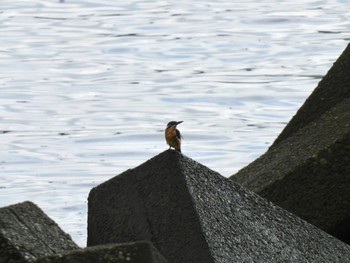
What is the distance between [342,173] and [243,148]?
5.61 metres

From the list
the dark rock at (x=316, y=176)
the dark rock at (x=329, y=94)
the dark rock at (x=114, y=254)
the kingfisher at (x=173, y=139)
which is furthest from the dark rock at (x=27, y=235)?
the dark rock at (x=329, y=94)

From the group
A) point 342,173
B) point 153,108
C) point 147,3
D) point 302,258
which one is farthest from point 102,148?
point 147,3

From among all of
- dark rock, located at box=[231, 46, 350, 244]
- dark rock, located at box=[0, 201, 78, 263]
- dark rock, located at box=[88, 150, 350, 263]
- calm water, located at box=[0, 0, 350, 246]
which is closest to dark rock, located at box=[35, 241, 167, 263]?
dark rock, located at box=[0, 201, 78, 263]

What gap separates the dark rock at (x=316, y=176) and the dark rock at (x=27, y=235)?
1.57 metres

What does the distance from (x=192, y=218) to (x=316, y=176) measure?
4.29 ft

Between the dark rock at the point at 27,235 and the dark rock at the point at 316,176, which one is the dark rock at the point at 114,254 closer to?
the dark rock at the point at 27,235

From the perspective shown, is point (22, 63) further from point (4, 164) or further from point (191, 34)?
point (4, 164)

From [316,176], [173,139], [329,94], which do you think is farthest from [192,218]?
[329,94]

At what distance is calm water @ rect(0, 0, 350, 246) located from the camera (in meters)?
11.4

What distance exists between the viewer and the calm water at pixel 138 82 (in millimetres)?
11422

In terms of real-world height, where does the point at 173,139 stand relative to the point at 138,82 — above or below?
above

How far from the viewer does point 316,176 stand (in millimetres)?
6352

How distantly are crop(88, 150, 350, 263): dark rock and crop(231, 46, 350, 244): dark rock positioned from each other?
0.71m

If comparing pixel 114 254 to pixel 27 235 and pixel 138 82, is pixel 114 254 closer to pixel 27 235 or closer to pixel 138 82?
pixel 27 235
